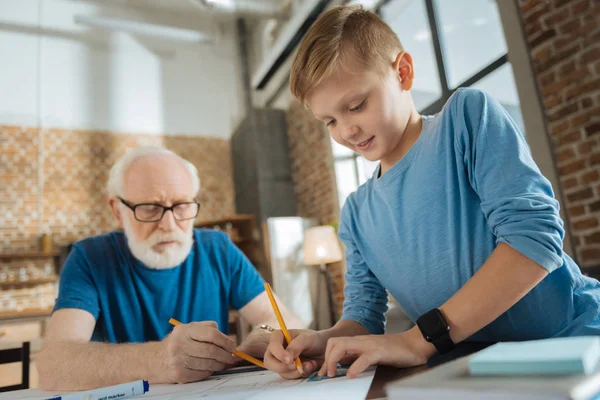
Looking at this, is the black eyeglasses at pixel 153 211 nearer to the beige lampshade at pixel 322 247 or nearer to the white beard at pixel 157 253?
the white beard at pixel 157 253

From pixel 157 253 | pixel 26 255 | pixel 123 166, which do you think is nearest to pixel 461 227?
pixel 157 253

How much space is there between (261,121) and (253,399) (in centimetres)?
604

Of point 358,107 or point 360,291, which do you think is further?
point 360,291

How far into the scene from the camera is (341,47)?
853 millimetres

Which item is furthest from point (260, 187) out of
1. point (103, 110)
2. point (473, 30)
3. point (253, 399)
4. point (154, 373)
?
point (253, 399)

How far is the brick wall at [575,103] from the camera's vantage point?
2.31 meters

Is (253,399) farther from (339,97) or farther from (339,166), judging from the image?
(339,166)

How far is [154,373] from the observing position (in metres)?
0.97

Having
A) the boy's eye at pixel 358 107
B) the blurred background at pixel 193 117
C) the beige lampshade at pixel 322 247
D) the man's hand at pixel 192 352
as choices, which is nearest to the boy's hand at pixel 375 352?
the man's hand at pixel 192 352

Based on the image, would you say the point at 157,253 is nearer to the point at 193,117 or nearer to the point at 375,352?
the point at 375,352

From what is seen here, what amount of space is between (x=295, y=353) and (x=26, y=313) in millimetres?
5455

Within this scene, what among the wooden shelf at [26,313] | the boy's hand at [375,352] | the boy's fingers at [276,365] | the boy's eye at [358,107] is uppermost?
the boy's eye at [358,107]

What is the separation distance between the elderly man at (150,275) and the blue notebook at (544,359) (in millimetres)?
825

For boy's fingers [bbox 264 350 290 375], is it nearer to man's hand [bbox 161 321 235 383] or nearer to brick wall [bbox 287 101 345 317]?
man's hand [bbox 161 321 235 383]
